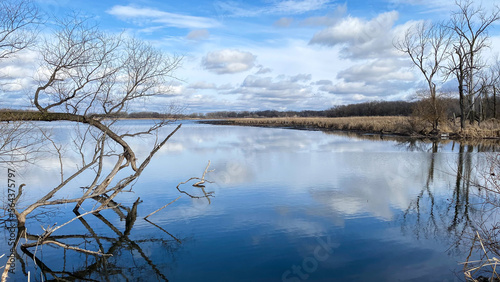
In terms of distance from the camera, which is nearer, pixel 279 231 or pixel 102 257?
pixel 102 257

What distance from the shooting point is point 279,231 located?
712 cm

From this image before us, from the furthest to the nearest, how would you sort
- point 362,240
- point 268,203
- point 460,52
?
point 460,52
point 268,203
point 362,240

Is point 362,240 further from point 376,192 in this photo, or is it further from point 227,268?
point 376,192

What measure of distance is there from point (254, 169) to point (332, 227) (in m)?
7.13

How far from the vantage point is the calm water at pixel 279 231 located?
5.56 m

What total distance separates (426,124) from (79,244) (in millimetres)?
28108

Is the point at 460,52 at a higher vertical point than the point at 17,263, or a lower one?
higher

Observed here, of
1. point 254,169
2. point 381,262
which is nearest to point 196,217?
point 381,262

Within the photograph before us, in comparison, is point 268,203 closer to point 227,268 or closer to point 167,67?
point 227,268

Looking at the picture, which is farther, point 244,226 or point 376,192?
point 376,192

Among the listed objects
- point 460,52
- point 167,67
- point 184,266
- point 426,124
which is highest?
point 460,52

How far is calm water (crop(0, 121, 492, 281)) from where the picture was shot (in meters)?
5.56

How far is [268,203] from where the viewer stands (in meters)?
9.10

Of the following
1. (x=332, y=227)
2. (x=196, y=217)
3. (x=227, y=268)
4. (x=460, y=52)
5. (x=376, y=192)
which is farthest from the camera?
(x=460, y=52)
